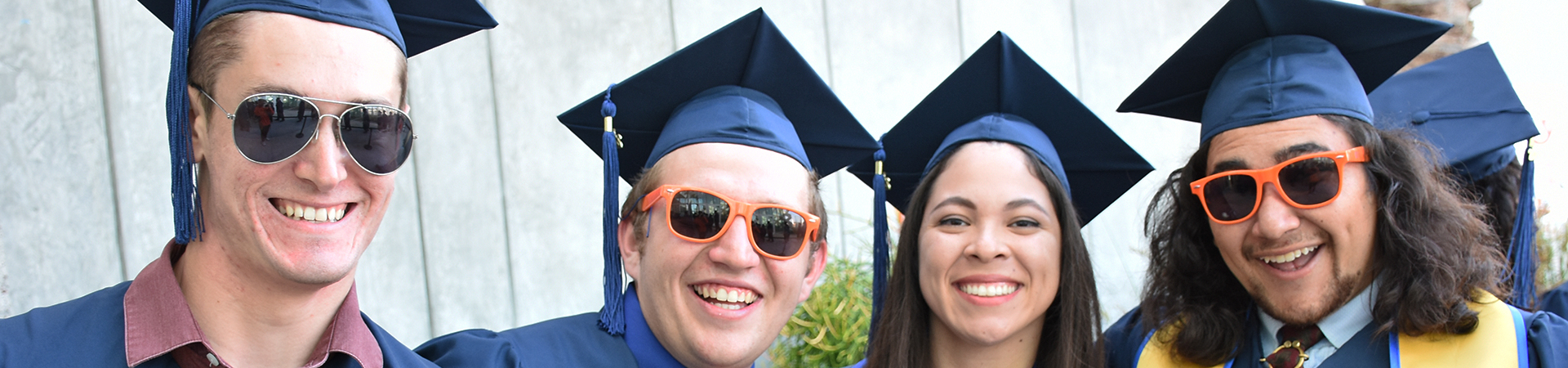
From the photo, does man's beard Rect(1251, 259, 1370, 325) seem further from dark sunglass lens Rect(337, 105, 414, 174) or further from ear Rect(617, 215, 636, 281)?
dark sunglass lens Rect(337, 105, 414, 174)

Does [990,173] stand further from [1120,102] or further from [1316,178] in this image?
[1120,102]

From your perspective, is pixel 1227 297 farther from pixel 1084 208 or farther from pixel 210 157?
pixel 210 157

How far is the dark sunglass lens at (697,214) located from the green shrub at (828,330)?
4.83 feet

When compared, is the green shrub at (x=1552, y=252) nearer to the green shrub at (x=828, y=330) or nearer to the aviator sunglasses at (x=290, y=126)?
the green shrub at (x=828, y=330)

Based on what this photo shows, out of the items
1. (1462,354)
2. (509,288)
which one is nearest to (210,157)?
(509,288)

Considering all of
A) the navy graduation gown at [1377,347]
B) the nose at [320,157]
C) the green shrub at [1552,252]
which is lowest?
the green shrub at [1552,252]

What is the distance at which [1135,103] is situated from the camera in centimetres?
315

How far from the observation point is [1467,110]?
3.32 metres

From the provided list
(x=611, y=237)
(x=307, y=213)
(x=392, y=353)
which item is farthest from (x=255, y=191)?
(x=611, y=237)

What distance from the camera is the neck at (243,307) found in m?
1.84

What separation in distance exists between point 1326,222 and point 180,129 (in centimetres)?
250

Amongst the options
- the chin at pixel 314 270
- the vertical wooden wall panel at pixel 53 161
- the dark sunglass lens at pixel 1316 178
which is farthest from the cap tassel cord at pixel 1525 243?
the vertical wooden wall panel at pixel 53 161

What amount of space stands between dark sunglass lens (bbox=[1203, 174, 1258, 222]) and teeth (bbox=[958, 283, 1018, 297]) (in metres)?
0.55

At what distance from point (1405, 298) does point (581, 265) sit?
284 cm
